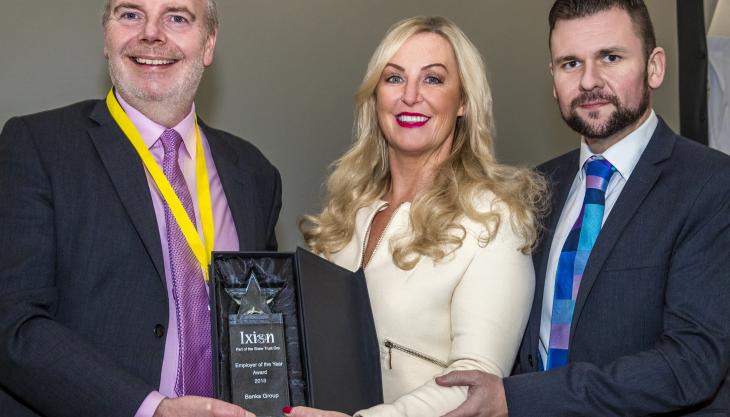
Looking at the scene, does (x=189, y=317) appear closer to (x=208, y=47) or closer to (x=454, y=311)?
(x=454, y=311)

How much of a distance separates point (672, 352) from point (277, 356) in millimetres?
1015

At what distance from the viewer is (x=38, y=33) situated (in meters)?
3.74

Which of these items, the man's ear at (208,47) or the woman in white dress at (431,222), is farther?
the man's ear at (208,47)

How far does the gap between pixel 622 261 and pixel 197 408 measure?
46.7 inches

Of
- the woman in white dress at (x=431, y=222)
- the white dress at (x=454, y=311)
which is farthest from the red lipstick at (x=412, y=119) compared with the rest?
the white dress at (x=454, y=311)

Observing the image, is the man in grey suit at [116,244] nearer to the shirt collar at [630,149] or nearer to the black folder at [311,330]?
the black folder at [311,330]

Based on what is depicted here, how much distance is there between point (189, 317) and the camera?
254 cm

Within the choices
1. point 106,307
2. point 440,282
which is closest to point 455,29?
point 440,282

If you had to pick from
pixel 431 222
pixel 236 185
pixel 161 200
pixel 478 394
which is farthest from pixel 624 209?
pixel 161 200

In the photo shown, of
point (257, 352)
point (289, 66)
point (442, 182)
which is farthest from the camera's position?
point (289, 66)

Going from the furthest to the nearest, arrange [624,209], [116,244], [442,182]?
[442,182], [624,209], [116,244]

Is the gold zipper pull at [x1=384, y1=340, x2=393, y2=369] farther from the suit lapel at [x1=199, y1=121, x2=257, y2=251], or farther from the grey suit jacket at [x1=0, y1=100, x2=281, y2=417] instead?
the grey suit jacket at [x1=0, y1=100, x2=281, y2=417]

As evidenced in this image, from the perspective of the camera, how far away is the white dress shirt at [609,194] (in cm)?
271

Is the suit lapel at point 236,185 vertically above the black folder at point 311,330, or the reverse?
the suit lapel at point 236,185
